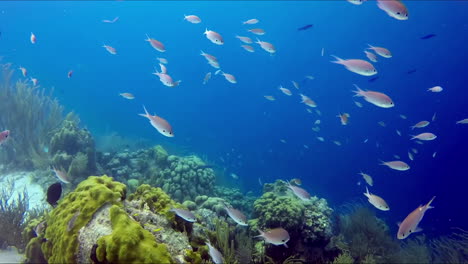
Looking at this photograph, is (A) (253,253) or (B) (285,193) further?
(B) (285,193)

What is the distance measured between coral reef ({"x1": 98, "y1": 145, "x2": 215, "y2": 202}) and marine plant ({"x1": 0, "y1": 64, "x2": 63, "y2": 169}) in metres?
2.21

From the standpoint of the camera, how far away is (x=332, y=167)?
44031 mm

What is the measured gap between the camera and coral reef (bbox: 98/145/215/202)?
9.04 m

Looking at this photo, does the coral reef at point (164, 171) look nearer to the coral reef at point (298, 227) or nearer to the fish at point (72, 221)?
the coral reef at point (298, 227)

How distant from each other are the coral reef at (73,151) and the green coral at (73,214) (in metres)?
5.05

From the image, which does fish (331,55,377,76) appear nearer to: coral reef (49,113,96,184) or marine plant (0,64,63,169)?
coral reef (49,113,96,184)

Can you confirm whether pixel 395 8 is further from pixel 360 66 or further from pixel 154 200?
pixel 154 200

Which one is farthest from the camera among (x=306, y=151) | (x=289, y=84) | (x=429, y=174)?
(x=289, y=84)

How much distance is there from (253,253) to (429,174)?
4074 cm

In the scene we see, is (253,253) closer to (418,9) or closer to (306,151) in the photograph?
(306,151)

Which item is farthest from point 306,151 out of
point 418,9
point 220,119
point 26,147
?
point 26,147

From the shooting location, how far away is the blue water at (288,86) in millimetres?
36375

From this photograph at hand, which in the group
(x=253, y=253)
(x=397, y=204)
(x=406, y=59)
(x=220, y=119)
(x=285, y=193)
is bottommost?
(x=220, y=119)

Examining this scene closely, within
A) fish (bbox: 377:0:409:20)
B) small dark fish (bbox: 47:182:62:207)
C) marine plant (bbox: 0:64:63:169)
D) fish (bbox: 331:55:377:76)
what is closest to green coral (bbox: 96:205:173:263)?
small dark fish (bbox: 47:182:62:207)
